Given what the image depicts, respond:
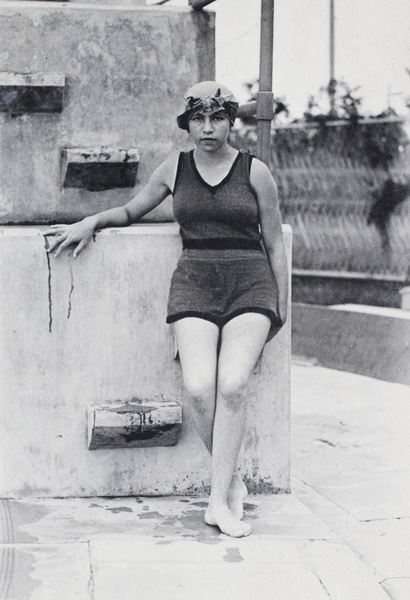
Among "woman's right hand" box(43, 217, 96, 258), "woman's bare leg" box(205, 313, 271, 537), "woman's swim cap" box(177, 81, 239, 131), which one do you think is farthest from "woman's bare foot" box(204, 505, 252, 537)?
"woman's swim cap" box(177, 81, 239, 131)

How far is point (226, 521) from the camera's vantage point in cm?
390

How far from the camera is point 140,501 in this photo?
174 inches

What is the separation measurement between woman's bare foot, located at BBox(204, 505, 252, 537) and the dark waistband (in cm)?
103

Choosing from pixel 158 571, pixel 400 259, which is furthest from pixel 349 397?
pixel 158 571

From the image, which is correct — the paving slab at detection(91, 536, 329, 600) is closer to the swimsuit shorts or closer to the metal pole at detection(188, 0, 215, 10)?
the swimsuit shorts

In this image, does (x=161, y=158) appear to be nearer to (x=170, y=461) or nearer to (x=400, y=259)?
(x=170, y=461)

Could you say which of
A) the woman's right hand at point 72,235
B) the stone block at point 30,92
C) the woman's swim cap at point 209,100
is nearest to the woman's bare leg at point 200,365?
the woman's right hand at point 72,235

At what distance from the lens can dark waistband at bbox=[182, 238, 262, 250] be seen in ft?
13.7

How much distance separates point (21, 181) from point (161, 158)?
2.15 feet

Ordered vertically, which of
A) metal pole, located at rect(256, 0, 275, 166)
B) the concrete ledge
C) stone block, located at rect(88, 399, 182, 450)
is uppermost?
metal pole, located at rect(256, 0, 275, 166)

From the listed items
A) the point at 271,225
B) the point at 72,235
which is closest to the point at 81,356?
the point at 72,235

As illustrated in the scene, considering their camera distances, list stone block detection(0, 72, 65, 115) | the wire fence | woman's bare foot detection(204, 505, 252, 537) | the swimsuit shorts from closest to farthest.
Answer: woman's bare foot detection(204, 505, 252, 537)
the swimsuit shorts
stone block detection(0, 72, 65, 115)
the wire fence

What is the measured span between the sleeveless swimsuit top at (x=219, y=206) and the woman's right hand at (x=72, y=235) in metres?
0.39

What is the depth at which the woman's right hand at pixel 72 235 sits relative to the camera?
4.30 metres
